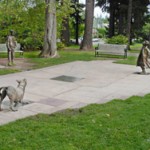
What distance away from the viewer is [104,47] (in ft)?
64.5

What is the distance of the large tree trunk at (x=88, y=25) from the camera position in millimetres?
24797

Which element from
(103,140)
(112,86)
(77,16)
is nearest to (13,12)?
(112,86)

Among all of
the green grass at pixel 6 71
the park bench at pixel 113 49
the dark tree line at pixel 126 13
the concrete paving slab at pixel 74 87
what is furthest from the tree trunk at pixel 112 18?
the green grass at pixel 6 71

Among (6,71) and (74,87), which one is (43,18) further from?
(74,87)

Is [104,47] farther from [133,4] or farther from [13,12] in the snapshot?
[133,4]

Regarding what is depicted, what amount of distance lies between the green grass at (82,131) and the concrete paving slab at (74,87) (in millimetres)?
628

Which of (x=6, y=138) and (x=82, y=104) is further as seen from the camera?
(x=82, y=104)

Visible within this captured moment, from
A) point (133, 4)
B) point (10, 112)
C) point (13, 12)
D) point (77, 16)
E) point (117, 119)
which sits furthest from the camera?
point (77, 16)

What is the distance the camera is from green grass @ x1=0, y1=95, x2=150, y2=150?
16.8ft

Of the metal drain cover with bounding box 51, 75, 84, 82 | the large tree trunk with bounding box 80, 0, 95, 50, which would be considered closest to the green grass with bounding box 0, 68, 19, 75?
the metal drain cover with bounding box 51, 75, 84, 82

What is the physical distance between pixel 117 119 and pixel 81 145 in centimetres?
151

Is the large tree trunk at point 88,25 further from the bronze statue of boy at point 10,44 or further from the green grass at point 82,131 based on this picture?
the green grass at point 82,131

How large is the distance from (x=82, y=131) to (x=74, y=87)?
4531 millimetres

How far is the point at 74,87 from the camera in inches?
401
